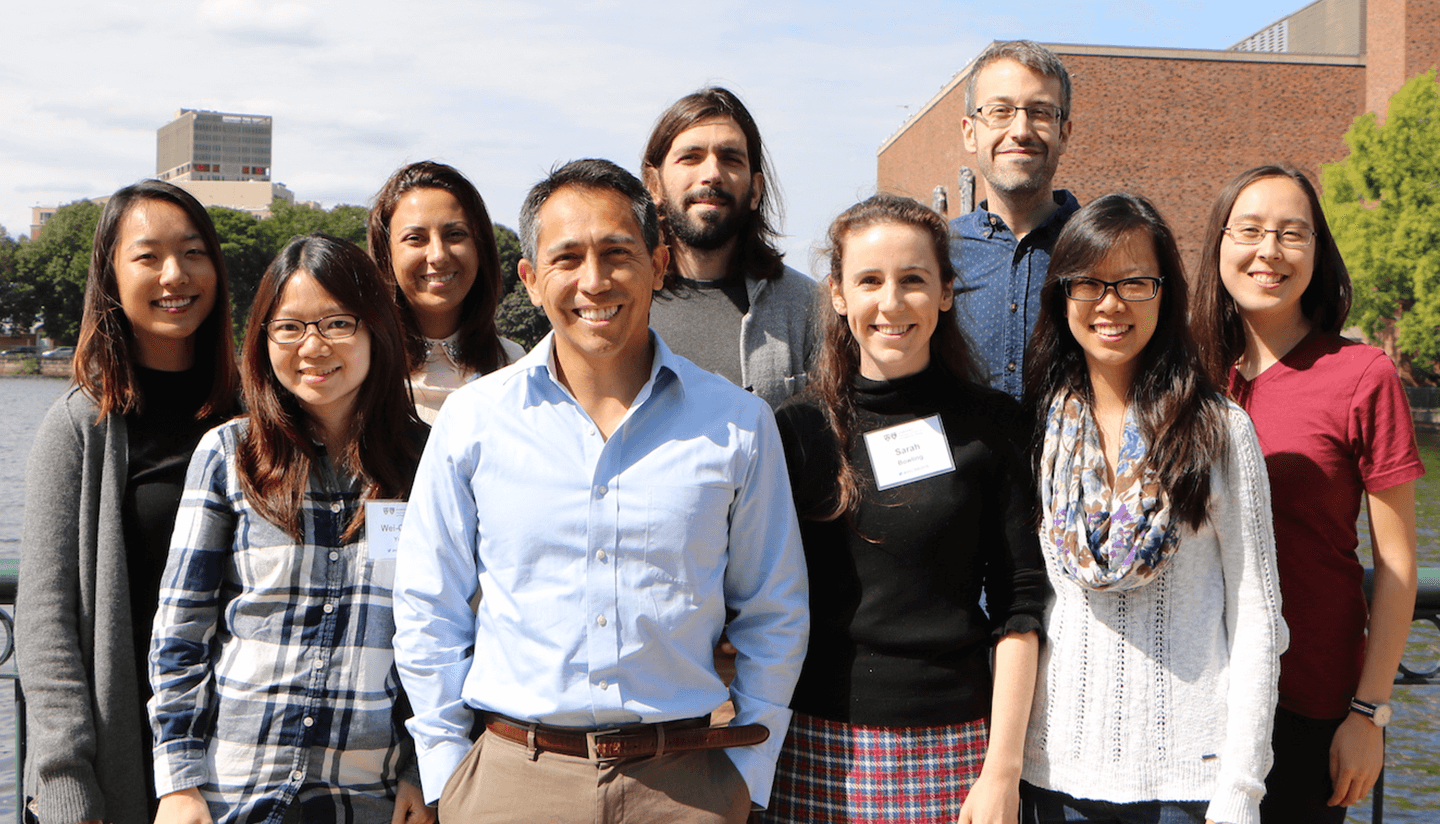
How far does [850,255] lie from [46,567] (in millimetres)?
2006

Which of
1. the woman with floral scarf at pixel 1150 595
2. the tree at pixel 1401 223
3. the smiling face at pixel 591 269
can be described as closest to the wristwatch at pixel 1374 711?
the woman with floral scarf at pixel 1150 595

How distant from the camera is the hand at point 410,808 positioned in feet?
7.75

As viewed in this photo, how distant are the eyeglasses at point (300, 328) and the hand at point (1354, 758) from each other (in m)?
2.60

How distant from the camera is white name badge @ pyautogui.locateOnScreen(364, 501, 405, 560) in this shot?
2.43 meters

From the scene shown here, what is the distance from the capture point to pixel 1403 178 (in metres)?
29.1

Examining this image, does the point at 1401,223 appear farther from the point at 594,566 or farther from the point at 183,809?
the point at 183,809

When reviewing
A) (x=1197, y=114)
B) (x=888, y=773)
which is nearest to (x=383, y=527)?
(x=888, y=773)

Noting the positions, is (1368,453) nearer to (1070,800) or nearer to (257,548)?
(1070,800)

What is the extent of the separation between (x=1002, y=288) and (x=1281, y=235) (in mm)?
820

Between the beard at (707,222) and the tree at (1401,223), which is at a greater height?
the tree at (1401,223)

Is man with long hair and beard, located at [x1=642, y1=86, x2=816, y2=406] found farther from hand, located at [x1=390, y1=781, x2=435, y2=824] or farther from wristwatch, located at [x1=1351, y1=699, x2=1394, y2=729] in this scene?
wristwatch, located at [x1=1351, y1=699, x2=1394, y2=729]

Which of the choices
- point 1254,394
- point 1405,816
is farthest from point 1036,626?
point 1405,816

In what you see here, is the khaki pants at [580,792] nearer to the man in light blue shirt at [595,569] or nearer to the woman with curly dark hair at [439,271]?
the man in light blue shirt at [595,569]

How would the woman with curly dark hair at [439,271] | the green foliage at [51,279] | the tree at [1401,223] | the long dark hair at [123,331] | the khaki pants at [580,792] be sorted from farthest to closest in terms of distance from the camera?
the green foliage at [51,279] < the tree at [1401,223] < the woman with curly dark hair at [439,271] < the long dark hair at [123,331] < the khaki pants at [580,792]
